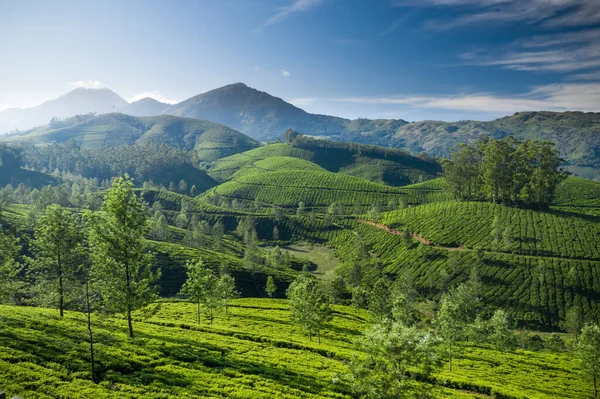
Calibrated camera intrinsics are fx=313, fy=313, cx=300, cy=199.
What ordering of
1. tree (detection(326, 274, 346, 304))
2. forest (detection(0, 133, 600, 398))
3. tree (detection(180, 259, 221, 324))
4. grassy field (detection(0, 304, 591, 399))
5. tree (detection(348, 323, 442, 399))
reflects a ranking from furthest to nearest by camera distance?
tree (detection(326, 274, 346, 304))
tree (detection(180, 259, 221, 324))
forest (detection(0, 133, 600, 398))
grassy field (detection(0, 304, 591, 399))
tree (detection(348, 323, 442, 399))

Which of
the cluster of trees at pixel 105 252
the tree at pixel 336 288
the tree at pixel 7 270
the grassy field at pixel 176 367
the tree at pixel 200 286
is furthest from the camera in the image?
the tree at pixel 336 288

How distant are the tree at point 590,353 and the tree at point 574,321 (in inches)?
2479

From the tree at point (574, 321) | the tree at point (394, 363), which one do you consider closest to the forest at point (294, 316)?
the tree at point (394, 363)

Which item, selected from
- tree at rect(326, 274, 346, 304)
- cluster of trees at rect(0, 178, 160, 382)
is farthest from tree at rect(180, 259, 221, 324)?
tree at rect(326, 274, 346, 304)

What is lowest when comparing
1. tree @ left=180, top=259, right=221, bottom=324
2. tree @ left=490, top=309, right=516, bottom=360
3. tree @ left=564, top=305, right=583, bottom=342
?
tree @ left=564, top=305, right=583, bottom=342

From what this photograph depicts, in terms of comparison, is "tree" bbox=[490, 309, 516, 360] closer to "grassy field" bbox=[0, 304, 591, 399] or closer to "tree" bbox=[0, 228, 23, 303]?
"grassy field" bbox=[0, 304, 591, 399]

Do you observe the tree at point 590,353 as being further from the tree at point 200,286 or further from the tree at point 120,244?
the tree at point 120,244

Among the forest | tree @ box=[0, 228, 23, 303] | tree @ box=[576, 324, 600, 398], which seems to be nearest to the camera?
the forest

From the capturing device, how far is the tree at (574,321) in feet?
348

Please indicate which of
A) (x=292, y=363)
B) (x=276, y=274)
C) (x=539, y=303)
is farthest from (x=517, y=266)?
(x=292, y=363)

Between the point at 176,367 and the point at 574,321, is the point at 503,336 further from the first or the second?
the point at 176,367

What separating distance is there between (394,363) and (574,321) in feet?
401

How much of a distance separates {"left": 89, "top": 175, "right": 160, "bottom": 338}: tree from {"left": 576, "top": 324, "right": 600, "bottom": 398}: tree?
242ft

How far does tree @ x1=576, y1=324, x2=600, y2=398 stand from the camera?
5459 centimetres
